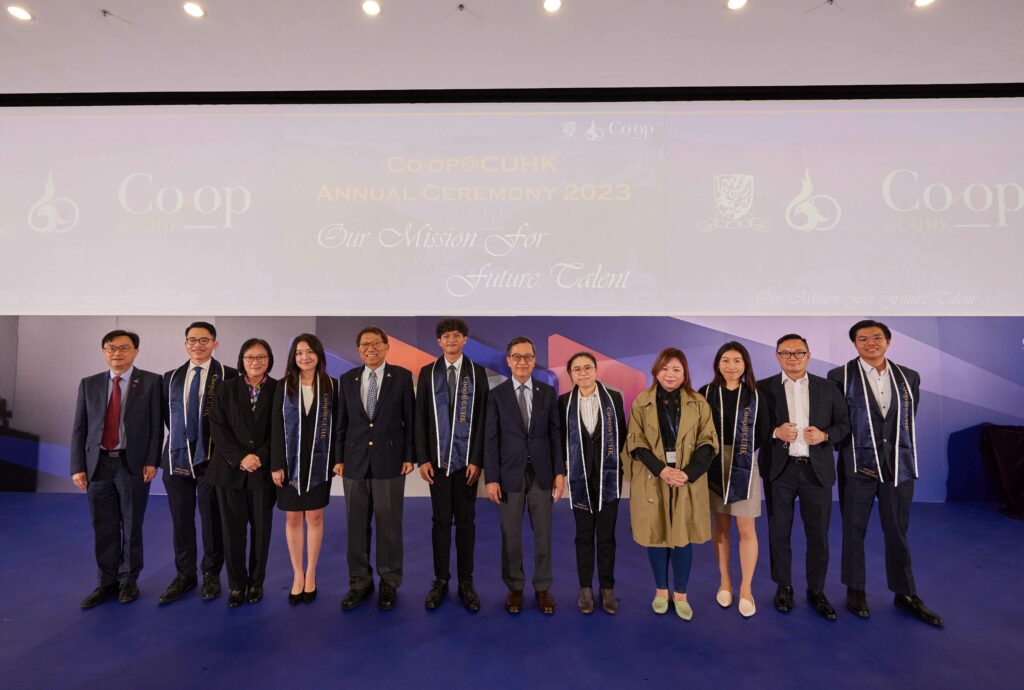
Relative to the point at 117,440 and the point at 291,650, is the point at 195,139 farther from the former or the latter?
the point at 291,650

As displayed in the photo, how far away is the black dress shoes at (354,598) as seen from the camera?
2.54 metres

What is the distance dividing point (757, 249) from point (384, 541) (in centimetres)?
299

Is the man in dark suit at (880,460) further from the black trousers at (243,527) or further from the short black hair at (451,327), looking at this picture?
the black trousers at (243,527)

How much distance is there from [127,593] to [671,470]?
3.21 metres

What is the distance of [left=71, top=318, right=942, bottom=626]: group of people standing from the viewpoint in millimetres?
2537

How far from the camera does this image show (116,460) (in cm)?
268

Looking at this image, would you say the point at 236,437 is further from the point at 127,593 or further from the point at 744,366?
the point at 744,366

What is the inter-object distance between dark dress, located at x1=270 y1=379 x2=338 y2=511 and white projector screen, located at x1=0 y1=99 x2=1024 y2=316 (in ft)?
2.54

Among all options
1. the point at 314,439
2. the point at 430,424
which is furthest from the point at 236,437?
the point at 430,424

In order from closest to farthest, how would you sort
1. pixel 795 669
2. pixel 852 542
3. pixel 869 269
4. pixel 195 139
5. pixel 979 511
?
pixel 795 669 → pixel 852 542 → pixel 869 269 → pixel 195 139 → pixel 979 511

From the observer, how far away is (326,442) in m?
2.62

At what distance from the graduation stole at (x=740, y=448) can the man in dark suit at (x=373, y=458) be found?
1.77 meters

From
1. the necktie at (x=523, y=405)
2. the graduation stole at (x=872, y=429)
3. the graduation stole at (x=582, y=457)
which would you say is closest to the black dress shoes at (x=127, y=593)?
the necktie at (x=523, y=405)

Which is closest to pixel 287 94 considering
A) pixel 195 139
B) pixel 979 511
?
pixel 195 139
